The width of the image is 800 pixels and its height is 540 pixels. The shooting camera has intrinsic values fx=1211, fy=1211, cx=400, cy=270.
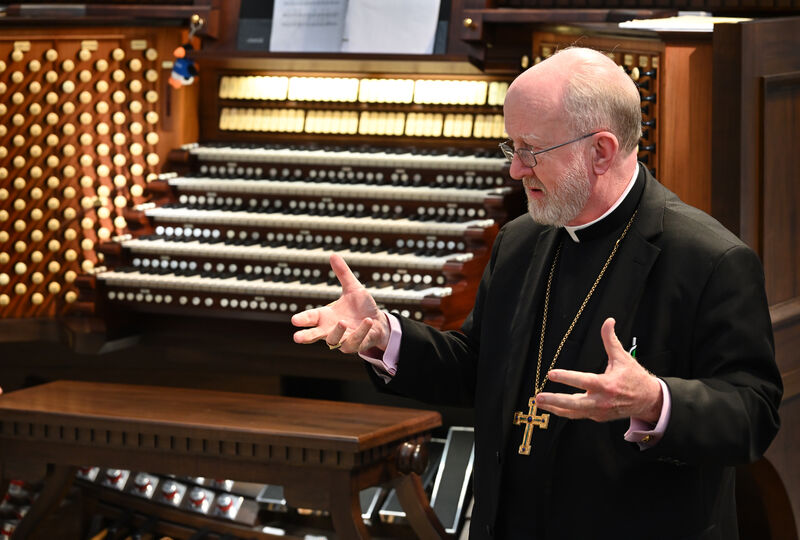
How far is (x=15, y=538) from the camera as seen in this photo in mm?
4375

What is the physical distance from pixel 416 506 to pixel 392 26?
2142 millimetres

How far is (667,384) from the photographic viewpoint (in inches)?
81.8

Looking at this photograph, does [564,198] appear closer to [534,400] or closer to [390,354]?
[534,400]

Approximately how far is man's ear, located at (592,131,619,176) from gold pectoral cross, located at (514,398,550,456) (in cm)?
48

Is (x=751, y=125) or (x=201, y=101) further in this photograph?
(x=201, y=101)

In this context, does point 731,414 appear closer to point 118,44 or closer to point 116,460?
point 116,460

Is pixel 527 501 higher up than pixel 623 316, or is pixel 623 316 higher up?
pixel 623 316

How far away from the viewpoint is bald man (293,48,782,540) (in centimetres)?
217

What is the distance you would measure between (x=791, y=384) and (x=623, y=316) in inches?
49.3

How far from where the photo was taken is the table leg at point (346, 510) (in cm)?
377

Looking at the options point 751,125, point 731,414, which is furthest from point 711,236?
point 751,125

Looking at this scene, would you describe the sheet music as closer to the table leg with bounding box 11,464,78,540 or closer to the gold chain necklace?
the table leg with bounding box 11,464,78,540

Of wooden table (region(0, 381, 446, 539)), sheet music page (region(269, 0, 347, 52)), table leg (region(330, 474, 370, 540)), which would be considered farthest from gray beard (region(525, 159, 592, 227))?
sheet music page (region(269, 0, 347, 52))

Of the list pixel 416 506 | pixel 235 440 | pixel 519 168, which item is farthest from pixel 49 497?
pixel 519 168
